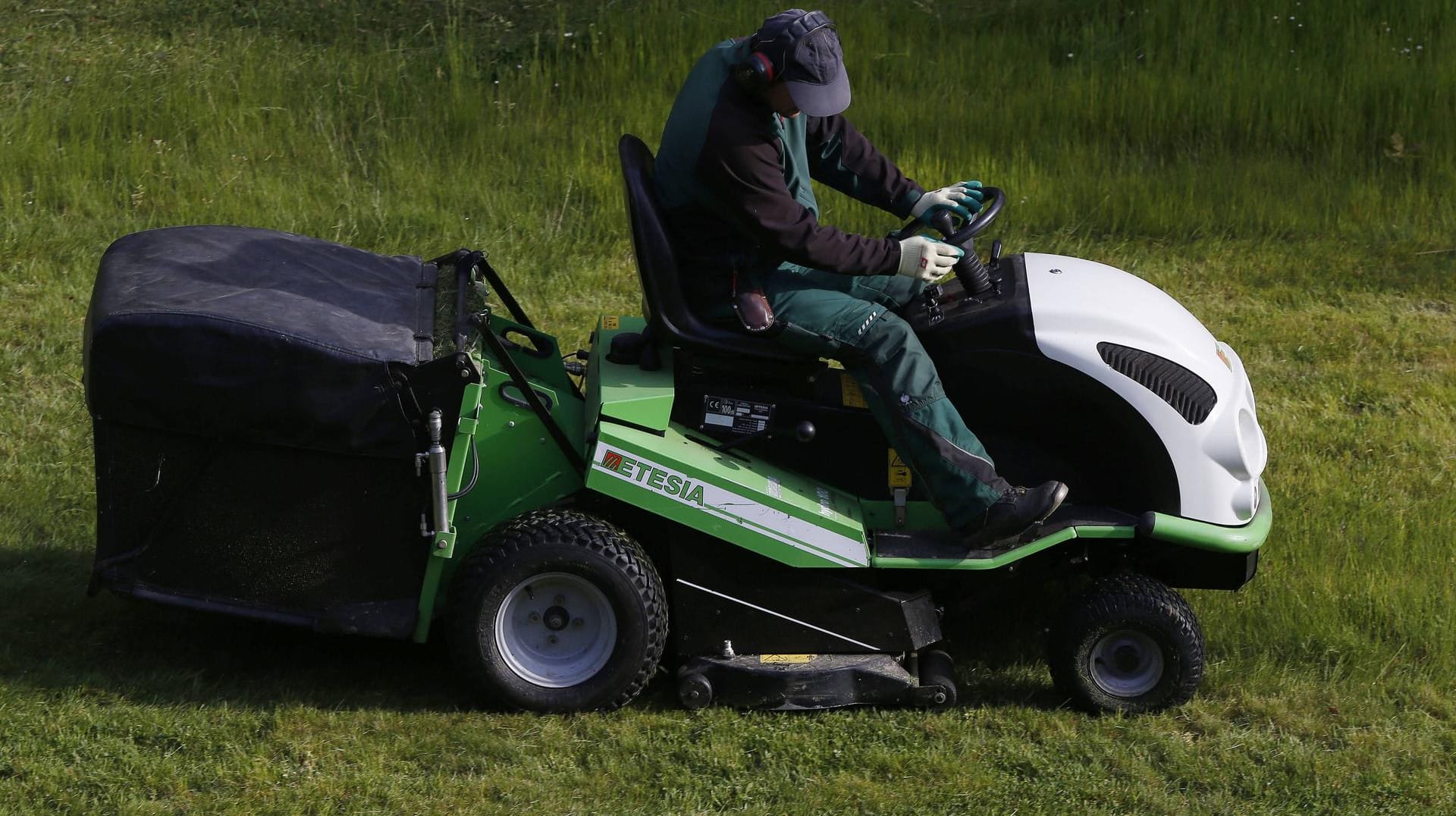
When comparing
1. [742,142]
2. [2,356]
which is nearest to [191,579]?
[742,142]

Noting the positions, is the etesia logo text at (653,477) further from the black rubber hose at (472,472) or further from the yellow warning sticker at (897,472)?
the yellow warning sticker at (897,472)

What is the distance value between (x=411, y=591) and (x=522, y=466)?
0.46 meters

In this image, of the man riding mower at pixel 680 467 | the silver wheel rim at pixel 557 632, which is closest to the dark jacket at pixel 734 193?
the man riding mower at pixel 680 467

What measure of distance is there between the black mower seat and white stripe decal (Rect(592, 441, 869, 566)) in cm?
39

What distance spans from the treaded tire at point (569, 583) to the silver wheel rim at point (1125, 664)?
1.24 meters

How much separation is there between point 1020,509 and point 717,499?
2.71ft

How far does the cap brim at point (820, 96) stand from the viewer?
4.14 m

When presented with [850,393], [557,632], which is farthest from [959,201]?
[557,632]

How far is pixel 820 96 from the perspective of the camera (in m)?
A: 4.15

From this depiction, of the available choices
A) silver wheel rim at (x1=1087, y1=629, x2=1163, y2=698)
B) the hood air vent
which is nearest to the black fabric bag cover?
the hood air vent

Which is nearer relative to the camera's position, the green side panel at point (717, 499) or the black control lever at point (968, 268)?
the green side panel at point (717, 499)

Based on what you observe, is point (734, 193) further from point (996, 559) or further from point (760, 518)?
point (996, 559)

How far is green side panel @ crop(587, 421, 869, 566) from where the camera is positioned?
429 cm

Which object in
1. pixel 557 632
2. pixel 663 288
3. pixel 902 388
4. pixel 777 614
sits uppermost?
pixel 663 288
